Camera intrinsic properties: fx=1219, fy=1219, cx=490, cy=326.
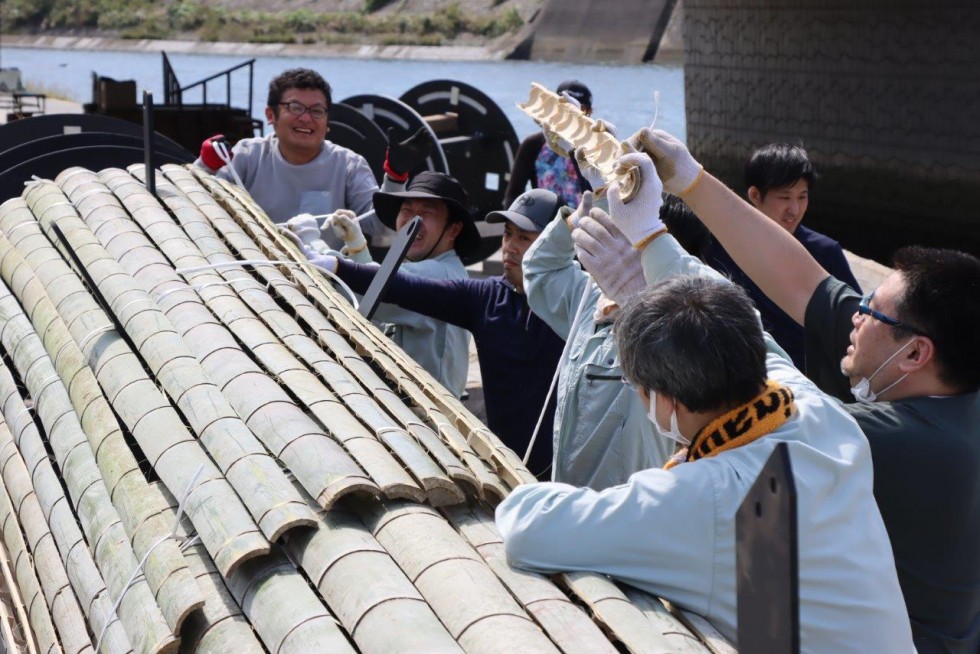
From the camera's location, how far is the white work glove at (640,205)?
2762mm

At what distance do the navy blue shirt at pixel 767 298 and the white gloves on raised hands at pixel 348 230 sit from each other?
1.30 meters

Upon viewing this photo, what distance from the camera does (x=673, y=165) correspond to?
307 centimetres

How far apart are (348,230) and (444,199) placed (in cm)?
38

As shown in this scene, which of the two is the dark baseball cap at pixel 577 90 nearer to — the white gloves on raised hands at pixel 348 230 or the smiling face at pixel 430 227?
the smiling face at pixel 430 227

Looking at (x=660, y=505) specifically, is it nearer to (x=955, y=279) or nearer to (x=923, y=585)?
(x=923, y=585)

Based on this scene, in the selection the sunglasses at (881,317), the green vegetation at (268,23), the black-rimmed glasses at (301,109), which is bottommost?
the green vegetation at (268,23)

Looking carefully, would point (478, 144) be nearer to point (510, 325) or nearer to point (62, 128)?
point (62, 128)

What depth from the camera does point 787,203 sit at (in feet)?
→ 15.1

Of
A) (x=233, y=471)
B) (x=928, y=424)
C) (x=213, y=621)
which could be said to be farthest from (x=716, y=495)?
(x=233, y=471)

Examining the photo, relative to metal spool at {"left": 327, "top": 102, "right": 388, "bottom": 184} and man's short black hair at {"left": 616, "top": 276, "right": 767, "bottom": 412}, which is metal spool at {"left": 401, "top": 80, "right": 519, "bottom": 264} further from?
man's short black hair at {"left": 616, "top": 276, "right": 767, "bottom": 412}

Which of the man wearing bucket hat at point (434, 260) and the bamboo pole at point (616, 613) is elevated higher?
the bamboo pole at point (616, 613)

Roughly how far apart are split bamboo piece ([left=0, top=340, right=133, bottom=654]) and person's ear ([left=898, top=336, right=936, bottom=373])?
1786 millimetres

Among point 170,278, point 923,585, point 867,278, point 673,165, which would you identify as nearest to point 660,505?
point 923,585

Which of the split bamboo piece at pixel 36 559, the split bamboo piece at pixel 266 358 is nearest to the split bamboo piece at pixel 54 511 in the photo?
the split bamboo piece at pixel 36 559
